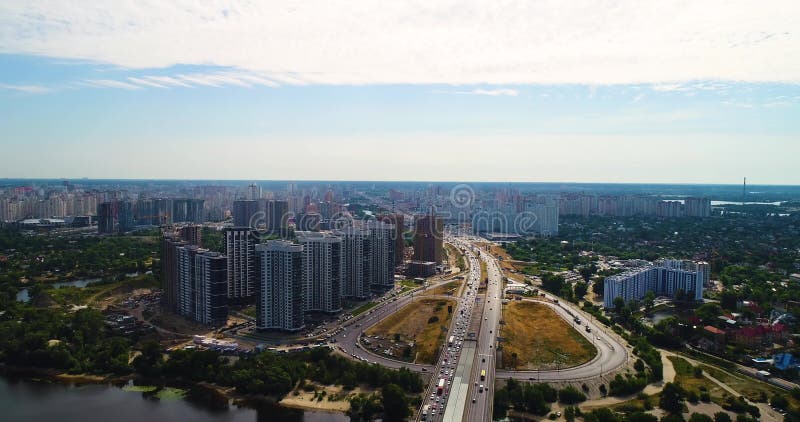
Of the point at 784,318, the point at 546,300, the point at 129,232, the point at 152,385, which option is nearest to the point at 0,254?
the point at 129,232

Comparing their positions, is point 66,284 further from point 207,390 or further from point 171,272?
point 207,390

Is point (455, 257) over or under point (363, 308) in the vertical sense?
over

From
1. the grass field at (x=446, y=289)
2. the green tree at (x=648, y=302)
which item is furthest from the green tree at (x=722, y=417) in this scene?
the grass field at (x=446, y=289)

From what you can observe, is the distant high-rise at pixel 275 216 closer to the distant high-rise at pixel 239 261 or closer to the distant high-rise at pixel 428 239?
the distant high-rise at pixel 428 239

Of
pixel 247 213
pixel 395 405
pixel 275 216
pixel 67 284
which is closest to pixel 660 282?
pixel 395 405

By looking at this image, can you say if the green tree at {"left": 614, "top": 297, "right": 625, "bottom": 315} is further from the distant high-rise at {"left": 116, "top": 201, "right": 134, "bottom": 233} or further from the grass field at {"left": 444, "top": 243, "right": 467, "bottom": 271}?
the distant high-rise at {"left": 116, "top": 201, "right": 134, "bottom": 233}

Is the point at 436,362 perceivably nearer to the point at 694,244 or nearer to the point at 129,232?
the point at 694,244

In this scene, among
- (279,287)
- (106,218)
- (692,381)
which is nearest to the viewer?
(692,381)
